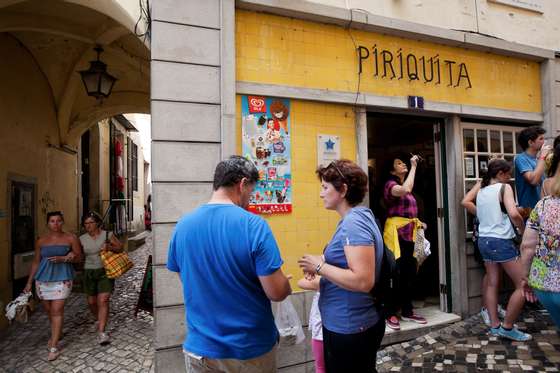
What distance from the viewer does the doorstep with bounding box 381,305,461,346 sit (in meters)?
4.30

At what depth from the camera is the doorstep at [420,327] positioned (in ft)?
14.1

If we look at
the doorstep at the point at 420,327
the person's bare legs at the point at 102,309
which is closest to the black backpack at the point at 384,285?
the doorstep at the point at 420,327

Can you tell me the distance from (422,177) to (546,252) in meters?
3.86

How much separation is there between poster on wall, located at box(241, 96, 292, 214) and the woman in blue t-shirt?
1.64 metres

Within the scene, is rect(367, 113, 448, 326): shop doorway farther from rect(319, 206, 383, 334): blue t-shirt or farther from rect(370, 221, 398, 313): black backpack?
rect(319, 206, 383, 334): blue t-shirt

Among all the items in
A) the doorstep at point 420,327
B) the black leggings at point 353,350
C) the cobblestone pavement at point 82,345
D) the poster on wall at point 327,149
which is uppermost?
the poster on wall at point 327,149

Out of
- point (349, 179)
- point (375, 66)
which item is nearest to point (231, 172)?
point (349, 179)

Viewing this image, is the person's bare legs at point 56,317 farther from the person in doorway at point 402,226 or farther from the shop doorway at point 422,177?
the shop doorway at point 422,177

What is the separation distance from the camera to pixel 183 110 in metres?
3.51

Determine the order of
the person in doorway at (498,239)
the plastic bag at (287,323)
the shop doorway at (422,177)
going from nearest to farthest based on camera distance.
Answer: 1. the plastic bag at (287,323)
2. the person in doorway at (498,239)
3. the shop doorway at (422,177)

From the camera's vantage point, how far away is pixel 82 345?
188 inches

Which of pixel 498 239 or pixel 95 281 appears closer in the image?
pixel 498 239

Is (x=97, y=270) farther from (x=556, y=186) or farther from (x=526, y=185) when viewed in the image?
(x=526, y=185)

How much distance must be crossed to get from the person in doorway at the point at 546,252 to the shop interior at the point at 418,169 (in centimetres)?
217
